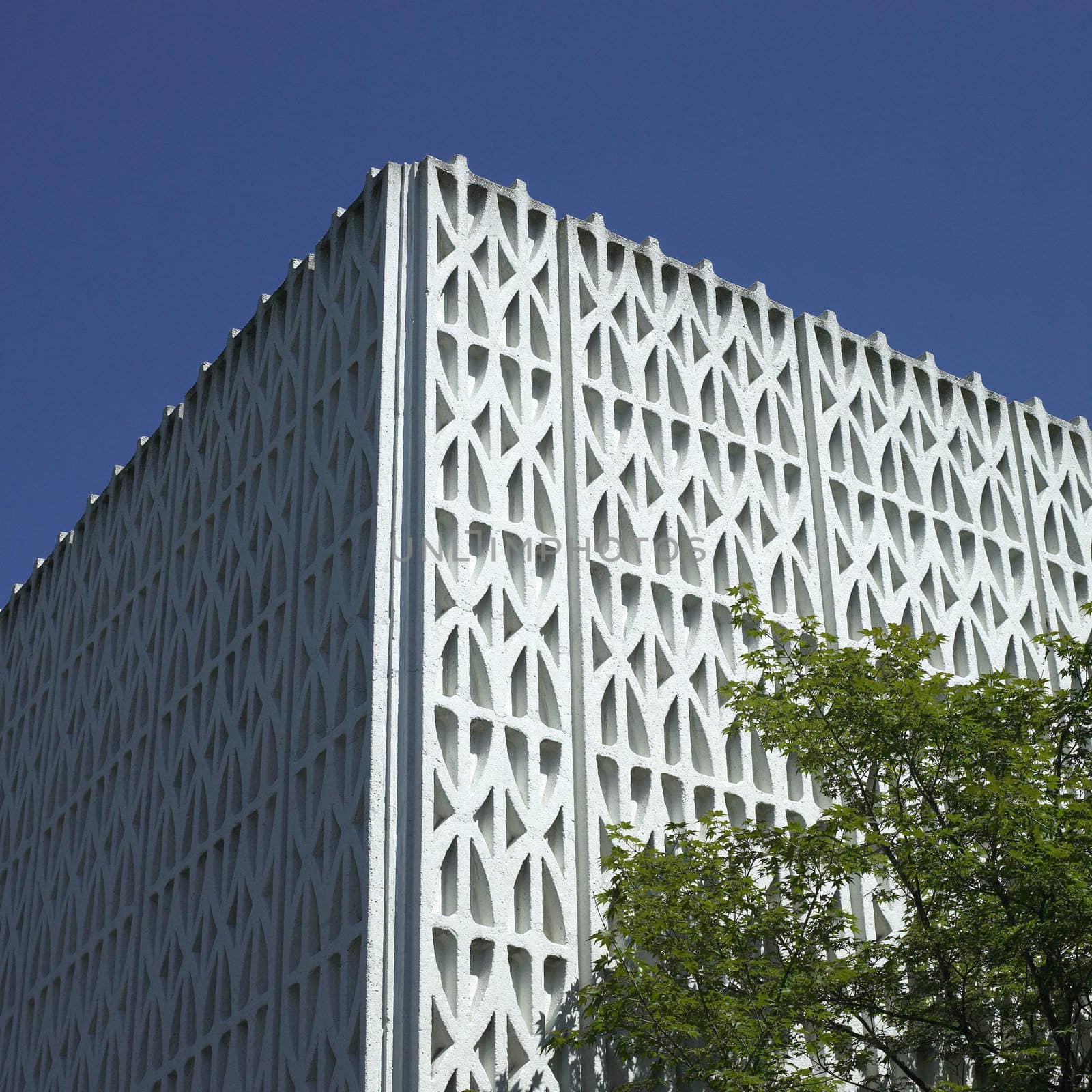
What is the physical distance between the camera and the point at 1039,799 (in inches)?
801

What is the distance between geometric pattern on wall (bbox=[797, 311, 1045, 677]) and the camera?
30297 mm

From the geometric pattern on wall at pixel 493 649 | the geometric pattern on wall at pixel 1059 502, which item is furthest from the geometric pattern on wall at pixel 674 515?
the geometric pattern on wall at pixel 1059 502

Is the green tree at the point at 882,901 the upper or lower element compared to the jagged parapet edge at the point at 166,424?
lower

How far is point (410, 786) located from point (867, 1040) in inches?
247

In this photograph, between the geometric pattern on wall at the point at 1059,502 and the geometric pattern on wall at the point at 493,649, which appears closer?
the geometric pattern on wall at the point at 493,649

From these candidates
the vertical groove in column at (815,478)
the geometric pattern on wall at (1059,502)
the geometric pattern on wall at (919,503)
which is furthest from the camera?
the geometric pattern on wall at (1059,502)

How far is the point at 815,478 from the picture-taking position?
30.4 m

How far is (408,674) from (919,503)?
11.3 meters

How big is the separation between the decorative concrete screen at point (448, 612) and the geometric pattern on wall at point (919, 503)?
0.07 metres

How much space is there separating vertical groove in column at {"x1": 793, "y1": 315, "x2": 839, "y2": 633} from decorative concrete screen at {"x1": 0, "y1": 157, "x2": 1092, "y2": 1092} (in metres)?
0.07

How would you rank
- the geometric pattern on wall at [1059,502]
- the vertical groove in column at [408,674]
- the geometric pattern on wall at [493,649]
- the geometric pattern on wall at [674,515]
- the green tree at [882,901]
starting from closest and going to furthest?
the green tree at [882,901] < the vertical groove in column at [408,674] < the geometric pattern on wall at [493,649] < the geometric pattern on wall at [674,515] < the geometric pattern on wall at [1059,502]

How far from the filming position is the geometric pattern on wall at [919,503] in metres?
30.3

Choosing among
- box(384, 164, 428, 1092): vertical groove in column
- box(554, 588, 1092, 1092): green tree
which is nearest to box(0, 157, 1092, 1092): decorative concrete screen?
box(384, 164, 428, 1092): vertical groove in column

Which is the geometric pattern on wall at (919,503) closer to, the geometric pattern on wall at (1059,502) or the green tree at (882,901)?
the geometric pattern on wall at (1059,502)
